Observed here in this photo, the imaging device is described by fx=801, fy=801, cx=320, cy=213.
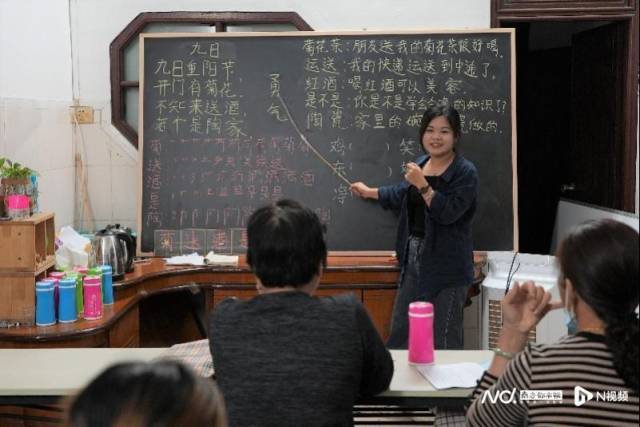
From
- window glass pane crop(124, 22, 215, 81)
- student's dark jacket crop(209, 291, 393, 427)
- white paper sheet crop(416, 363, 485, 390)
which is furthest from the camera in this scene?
window glass pane crop(124, 22, 215, 81)

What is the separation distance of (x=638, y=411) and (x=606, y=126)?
3.48 metres

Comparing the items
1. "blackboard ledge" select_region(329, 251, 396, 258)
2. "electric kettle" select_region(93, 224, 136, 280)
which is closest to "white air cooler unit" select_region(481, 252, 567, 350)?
"blackboard ledge" select_region(329, 251, 396, 258)

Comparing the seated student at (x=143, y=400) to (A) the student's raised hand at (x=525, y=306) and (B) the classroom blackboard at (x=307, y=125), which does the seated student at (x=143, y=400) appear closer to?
(A) the student's raised hand at (x=525, y=306)

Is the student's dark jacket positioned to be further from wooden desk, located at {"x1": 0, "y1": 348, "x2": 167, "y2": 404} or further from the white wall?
the white wall

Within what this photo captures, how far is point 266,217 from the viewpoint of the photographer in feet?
6.16

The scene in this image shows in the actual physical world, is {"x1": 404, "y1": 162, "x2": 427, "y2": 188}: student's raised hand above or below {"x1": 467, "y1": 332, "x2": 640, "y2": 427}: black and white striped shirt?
above

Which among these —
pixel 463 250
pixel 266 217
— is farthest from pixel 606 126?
pixel 266 217

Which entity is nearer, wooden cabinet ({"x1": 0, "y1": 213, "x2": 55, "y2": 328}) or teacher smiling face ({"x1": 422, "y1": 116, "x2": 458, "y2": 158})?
wooden cabinet ({"x1": 0, "y1": 213, "x2": 55, "y2": 328})

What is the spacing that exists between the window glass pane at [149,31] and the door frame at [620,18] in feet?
5.38

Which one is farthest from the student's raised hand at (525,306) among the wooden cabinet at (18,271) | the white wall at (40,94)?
the white wall at (40,94)

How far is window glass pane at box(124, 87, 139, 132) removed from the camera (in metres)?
4.58

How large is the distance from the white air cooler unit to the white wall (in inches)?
92.0

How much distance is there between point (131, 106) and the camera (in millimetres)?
4586

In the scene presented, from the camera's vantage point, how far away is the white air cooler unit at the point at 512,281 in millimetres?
4105
